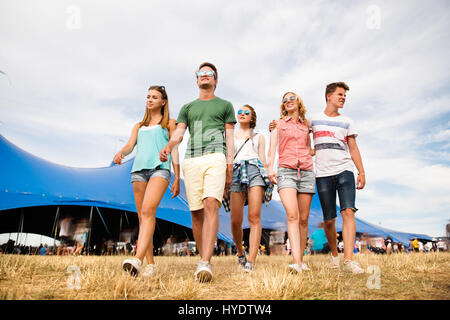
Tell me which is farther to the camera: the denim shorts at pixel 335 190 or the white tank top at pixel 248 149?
the white tank top at pixel 248 149

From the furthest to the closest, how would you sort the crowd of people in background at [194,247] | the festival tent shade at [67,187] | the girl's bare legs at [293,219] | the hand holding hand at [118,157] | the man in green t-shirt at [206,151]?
the crowd of people in background at [194,247]
the festival tent shade at [67,187]
the hand holding hand at [118,157]
the girl's bare legs at [293,219]
the man in green t-shirt at [206,151]

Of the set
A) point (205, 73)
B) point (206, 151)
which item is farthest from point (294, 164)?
point (205, 73)

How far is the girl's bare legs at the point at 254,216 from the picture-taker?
313 centimetres

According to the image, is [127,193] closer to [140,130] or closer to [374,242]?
[140,130]

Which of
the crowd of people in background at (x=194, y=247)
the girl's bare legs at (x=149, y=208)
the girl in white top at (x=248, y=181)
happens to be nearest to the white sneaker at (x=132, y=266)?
the girl's bare legs at (x=149, y=208)

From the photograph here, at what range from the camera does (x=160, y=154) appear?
8.38 ft

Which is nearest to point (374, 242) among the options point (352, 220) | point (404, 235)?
point (404, 235)

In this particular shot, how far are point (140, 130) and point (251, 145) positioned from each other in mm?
1248

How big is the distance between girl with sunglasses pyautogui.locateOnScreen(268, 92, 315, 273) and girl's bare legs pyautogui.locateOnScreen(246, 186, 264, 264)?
30 centimetres

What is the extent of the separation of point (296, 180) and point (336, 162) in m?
0.50

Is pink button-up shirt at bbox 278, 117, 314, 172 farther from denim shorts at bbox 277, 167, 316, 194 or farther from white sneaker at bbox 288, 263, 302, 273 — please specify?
white sneaker at bbox 288, 263, 302, 273

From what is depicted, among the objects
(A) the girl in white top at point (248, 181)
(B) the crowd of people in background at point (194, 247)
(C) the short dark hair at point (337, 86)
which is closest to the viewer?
(A) the girl in white top at point (248, 181)

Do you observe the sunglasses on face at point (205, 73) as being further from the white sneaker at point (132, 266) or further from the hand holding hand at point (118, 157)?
the white sneaker at point (132, 266)

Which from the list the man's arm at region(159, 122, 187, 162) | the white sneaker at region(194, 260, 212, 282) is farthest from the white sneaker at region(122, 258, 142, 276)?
the man's arm at region(159, 122, 187, 162)
